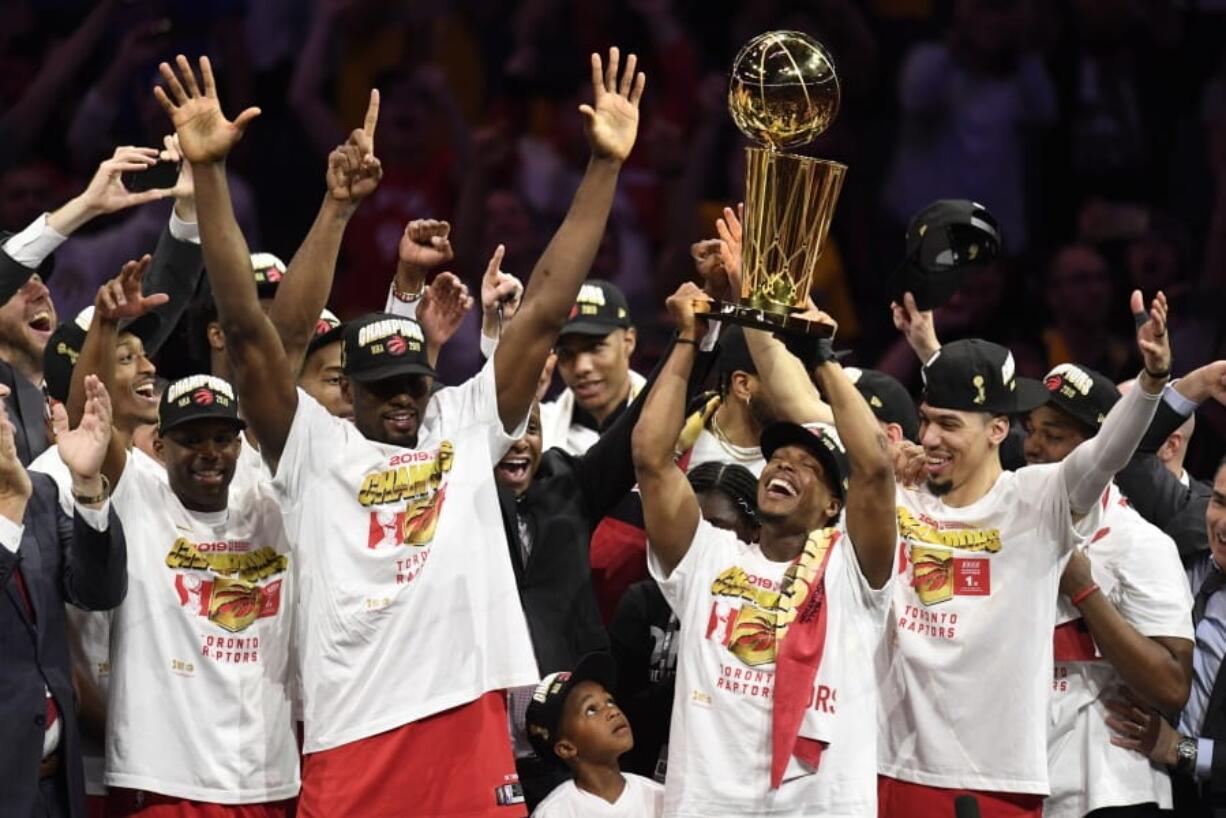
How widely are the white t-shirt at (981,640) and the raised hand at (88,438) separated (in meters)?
1.95

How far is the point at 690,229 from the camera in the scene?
28.4 ft

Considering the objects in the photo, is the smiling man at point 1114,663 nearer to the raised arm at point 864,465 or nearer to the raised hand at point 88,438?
the raised arm at point 864,465

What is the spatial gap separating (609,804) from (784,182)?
157 centimetres

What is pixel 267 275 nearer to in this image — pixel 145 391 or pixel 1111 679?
pixel 145 391

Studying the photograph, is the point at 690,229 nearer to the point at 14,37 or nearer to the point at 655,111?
the point at 655,111

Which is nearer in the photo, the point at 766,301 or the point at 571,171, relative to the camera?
the point at 766,301

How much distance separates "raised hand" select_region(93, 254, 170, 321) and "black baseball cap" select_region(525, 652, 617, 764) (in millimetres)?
1374

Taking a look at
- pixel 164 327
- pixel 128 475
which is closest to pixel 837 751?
Result: pixel 128 475

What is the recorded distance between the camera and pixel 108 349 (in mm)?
5203

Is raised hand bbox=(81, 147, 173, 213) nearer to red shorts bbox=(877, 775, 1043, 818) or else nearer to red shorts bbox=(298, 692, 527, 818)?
red shorts bbox=(298, 692, 527, 818)

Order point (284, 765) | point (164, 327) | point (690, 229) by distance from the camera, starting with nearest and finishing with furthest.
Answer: point (284, 765) → point (164, 327) → point (690, 229)

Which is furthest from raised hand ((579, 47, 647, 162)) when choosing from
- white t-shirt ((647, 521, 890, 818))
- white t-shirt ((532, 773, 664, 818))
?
white t-shirt ((532, 773, 664, 818))

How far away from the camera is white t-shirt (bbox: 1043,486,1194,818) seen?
537 centimetres

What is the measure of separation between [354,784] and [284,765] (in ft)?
1.32
